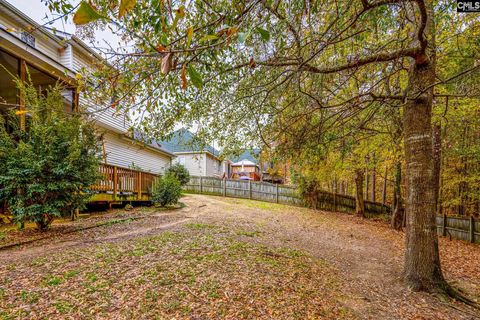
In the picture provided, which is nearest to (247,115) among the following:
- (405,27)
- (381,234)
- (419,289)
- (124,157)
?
(405,27)

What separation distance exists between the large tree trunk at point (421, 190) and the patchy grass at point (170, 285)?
1.27 metres

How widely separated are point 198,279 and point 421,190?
359 centimetres

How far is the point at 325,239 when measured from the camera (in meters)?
7.13

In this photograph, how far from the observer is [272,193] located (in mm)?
17266

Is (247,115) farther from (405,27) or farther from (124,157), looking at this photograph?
(124,157)

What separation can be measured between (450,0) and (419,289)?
176 inches

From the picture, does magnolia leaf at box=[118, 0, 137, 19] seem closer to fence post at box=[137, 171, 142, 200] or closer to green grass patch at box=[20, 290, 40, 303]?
green grass patch at box=[20, 290, 40, 303]

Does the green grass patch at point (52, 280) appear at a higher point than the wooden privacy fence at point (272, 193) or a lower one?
higher

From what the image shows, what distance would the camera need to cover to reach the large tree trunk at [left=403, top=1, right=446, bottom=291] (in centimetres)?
Result: 362

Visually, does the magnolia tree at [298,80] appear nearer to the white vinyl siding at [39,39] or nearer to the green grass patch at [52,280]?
the green grass patch at [52,280]

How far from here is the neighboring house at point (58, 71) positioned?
196 inches

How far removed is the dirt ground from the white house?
180 cm

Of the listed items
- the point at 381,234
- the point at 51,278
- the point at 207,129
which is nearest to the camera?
the point at 51,278

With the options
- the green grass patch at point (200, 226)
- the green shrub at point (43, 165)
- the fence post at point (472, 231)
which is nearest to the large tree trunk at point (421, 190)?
the green grass patch at point (200, 226)
